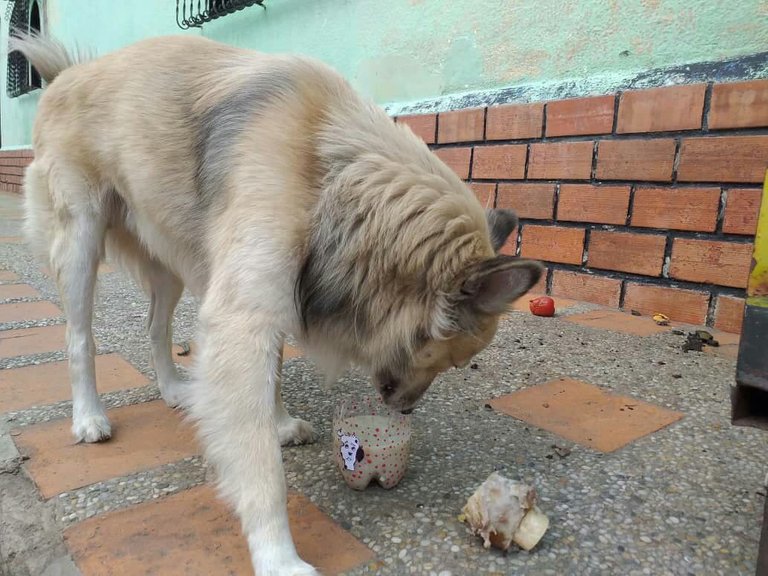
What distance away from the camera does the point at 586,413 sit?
7.03 feet

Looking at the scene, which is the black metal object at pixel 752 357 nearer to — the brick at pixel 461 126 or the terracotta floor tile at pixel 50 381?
the terracotta floor tile at pixel 50 381

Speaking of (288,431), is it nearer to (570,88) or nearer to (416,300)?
(416,300)

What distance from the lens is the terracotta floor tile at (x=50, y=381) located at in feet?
7.38

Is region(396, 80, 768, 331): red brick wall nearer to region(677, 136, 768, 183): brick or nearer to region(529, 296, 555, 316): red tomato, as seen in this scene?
region(677, 136, 768, 183): brick

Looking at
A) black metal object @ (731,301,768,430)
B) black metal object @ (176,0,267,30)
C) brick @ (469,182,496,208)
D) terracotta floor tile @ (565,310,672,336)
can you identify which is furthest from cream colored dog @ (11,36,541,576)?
black metal object @ (176,0,267,30)

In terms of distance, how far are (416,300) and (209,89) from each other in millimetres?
1049

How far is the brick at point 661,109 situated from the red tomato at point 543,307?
3.46 ft

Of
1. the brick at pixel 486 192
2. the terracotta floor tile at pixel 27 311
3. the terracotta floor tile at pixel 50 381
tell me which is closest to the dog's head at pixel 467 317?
the terracotta floor tile at pixel 50 381

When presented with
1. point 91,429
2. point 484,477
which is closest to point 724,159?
point 484,477

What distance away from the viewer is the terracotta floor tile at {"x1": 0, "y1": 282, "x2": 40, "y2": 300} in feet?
13.1

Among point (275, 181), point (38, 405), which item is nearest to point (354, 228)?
point (275, 181)

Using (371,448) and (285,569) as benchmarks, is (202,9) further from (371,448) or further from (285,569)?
(285,569)

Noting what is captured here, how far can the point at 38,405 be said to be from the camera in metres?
2.20

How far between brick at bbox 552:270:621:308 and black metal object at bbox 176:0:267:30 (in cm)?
397
